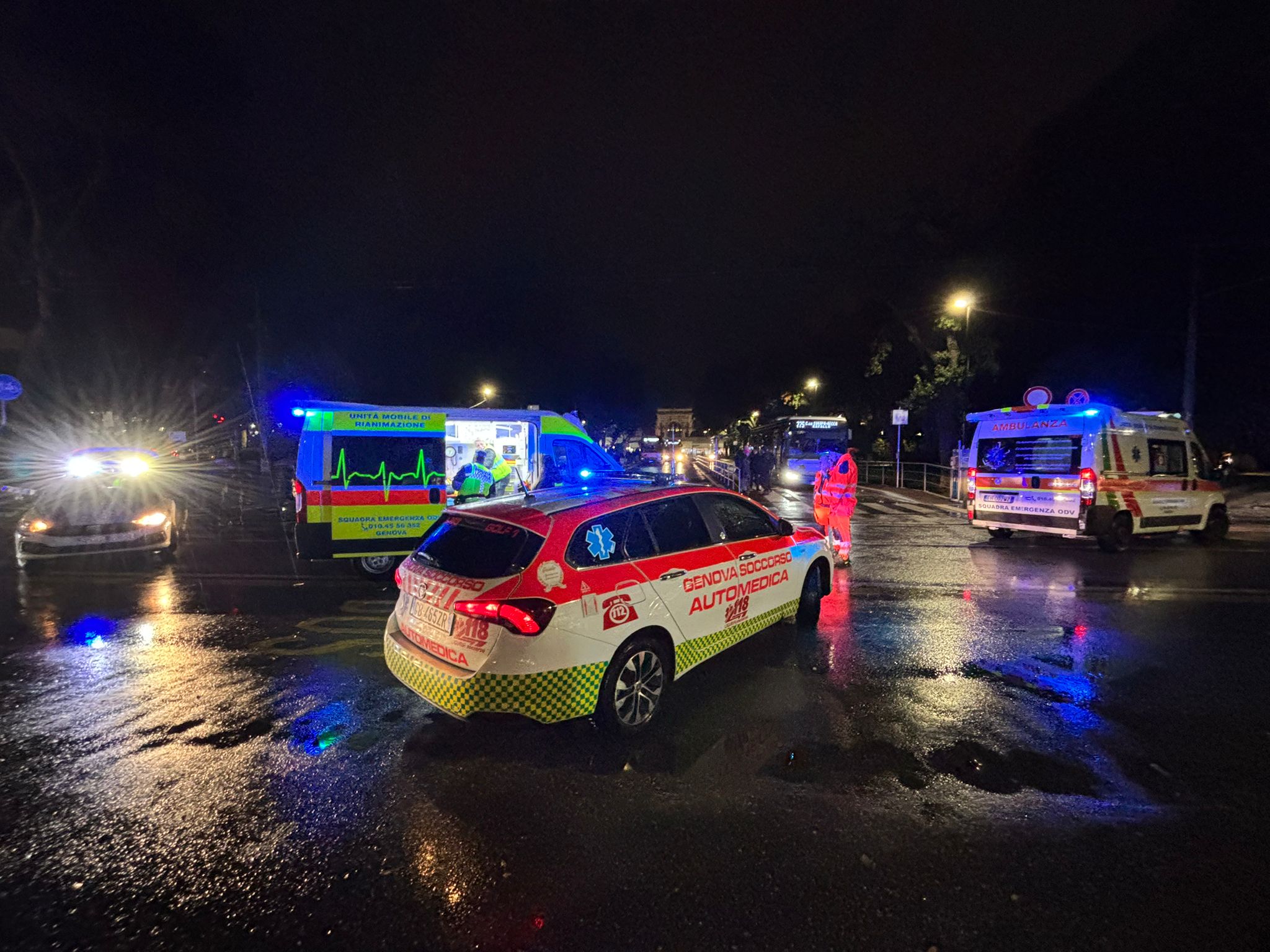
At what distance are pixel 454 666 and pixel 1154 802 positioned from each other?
3.72 meters

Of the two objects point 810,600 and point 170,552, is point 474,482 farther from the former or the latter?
point 170,552

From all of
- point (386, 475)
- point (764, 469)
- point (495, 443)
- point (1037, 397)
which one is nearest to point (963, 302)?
point (764, 469)

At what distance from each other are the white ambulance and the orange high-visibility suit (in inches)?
145

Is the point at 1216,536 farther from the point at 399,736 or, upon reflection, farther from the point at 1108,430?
the point at 399,736

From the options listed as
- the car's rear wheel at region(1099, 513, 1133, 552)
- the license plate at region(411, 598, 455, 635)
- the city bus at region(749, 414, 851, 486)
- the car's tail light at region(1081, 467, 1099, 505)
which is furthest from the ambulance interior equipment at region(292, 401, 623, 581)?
the city bus at region(749, 414, 851, 486)

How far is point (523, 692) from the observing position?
365 cm

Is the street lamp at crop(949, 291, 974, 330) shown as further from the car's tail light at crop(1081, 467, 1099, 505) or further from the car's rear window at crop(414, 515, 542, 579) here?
the car's rear window at crop(414, 515, 542, 579)

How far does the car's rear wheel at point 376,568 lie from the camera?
8.64 meters

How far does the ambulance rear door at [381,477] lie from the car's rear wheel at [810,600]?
4596 mm

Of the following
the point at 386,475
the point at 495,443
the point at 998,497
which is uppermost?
the point at 495,443

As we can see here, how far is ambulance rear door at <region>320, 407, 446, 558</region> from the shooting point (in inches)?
323

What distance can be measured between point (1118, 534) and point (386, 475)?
36.4ft

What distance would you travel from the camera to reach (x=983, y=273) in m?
25.1

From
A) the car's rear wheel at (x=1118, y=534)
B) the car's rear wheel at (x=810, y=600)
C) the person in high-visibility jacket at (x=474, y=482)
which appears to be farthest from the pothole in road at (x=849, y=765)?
the car's rear wheel at (x=1118, y=534)
